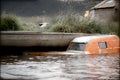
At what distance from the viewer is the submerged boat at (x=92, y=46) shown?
16.5 metres

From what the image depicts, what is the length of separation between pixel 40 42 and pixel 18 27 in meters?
2.65

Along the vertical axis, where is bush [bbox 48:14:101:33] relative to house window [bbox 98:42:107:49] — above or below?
above

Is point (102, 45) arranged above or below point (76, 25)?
below

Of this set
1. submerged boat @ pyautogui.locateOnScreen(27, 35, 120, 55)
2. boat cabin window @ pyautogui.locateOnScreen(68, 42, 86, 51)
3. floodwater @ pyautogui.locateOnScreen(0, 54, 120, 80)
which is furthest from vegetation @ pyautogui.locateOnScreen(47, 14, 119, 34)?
floodwater @ pyautogui.locateOnScreen(0, 54, 120, 80)

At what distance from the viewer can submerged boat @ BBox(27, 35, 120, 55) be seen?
1647 centimetres

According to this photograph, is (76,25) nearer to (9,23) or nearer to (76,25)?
(76,25)

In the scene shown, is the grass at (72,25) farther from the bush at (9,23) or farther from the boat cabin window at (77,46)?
the boat cabin window at (77,46)

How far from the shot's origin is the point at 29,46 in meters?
17.4

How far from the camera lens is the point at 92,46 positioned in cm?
1659

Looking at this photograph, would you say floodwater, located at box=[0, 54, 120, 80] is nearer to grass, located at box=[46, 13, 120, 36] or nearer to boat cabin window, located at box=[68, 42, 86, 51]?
boat cabin window, located at box=[68, 42, 86, 51]

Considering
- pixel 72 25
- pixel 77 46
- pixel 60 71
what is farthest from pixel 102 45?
pixel 60 71

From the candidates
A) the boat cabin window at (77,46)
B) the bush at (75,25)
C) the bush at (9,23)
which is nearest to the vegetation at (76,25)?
the bush at (75,25)

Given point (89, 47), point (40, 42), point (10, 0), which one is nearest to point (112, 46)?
point (89, 47)

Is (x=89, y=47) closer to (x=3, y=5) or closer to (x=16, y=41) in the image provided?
(x=16, y=41)
